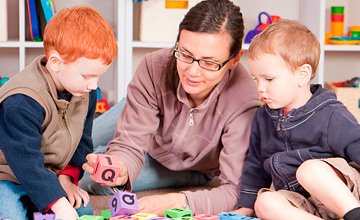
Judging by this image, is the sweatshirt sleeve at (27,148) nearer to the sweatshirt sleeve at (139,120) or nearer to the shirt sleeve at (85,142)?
the shirt sleeve at (85,142)

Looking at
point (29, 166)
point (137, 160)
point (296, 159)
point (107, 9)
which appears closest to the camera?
point (29, 166)

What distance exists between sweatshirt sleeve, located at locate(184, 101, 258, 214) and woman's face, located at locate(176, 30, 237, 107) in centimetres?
13

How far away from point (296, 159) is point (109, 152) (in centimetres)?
49

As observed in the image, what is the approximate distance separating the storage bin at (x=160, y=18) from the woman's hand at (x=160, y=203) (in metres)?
1.26

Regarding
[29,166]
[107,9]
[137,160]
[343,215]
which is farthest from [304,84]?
[107,9]

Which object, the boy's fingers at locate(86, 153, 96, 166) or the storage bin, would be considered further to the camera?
the storage bin

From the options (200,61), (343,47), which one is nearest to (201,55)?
(200,61)

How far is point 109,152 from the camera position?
1.91 m

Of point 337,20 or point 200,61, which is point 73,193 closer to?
point 200,61

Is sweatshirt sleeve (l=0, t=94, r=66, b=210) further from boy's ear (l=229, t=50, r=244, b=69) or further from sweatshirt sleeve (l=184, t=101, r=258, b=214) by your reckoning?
boy's ear (l=229, t=50, r=244, b=69)

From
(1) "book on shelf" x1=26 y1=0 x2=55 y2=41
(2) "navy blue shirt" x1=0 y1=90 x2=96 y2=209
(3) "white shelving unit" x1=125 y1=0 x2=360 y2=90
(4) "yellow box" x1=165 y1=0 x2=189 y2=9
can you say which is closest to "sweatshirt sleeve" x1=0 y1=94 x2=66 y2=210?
(2) "navy blue shirt" x1=0 y1=90 x2=96 y2=209

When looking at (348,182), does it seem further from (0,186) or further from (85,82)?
(0,186)

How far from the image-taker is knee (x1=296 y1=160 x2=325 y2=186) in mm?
1588

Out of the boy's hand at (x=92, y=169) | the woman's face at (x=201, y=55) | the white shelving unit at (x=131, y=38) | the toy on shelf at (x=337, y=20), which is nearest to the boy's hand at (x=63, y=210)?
the boy's hand at (x=92, y=169)
